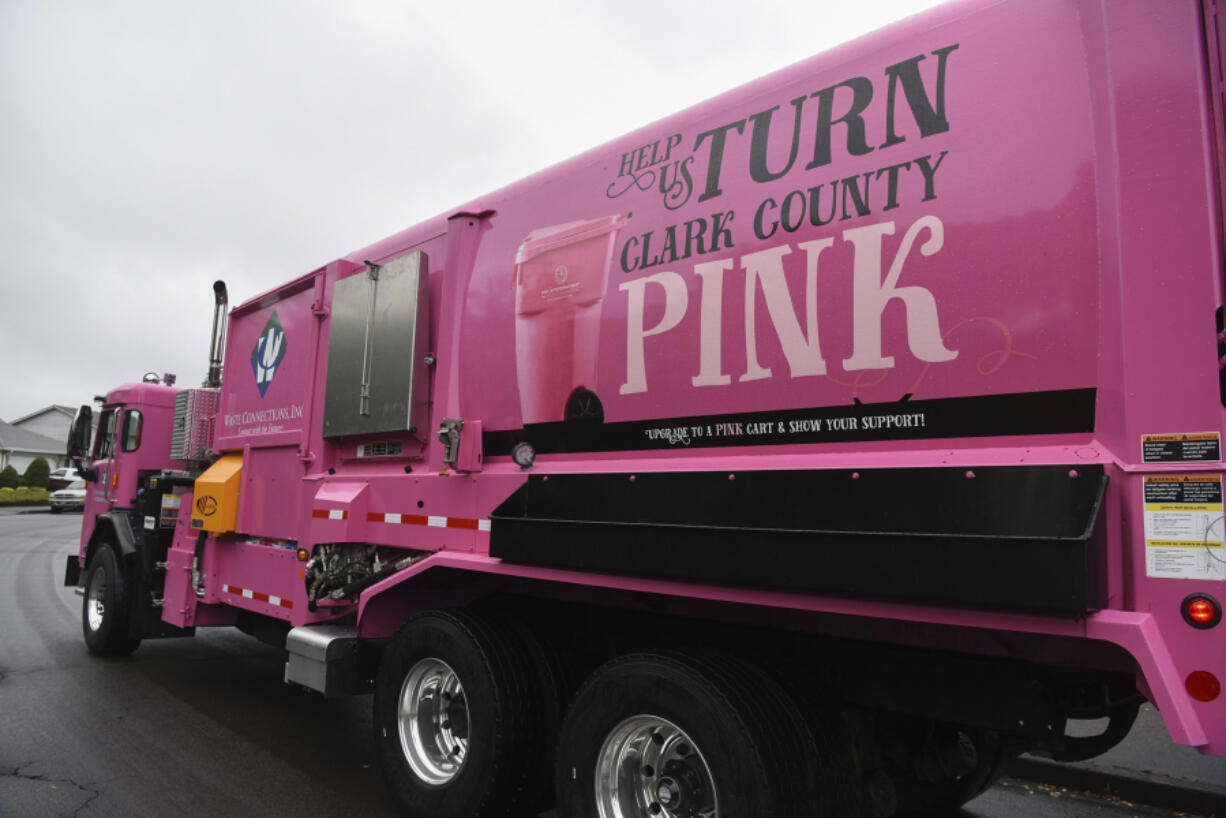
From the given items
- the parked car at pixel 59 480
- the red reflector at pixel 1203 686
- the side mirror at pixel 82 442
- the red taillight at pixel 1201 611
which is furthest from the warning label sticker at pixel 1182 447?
the parked car at pixel 59 480

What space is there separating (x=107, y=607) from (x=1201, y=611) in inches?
324

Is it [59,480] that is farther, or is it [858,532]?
[59,480]

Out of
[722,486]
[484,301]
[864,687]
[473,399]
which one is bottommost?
[864,687]

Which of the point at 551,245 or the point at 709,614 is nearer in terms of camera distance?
the point at 709,614

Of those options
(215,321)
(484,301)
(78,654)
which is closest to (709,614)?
(484,301)

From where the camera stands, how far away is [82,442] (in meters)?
8.16

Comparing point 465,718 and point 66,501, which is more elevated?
point 66,501

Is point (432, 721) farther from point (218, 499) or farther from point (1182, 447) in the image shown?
point (1182, 447)

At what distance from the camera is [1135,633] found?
70.0 inches

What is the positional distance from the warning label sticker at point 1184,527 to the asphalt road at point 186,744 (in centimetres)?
313

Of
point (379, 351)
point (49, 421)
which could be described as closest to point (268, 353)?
point (379, 351)

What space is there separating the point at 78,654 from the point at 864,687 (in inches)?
314

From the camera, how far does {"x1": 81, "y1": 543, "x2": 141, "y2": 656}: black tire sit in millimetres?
7086

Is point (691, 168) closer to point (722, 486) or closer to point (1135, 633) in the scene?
point (722, 486)
